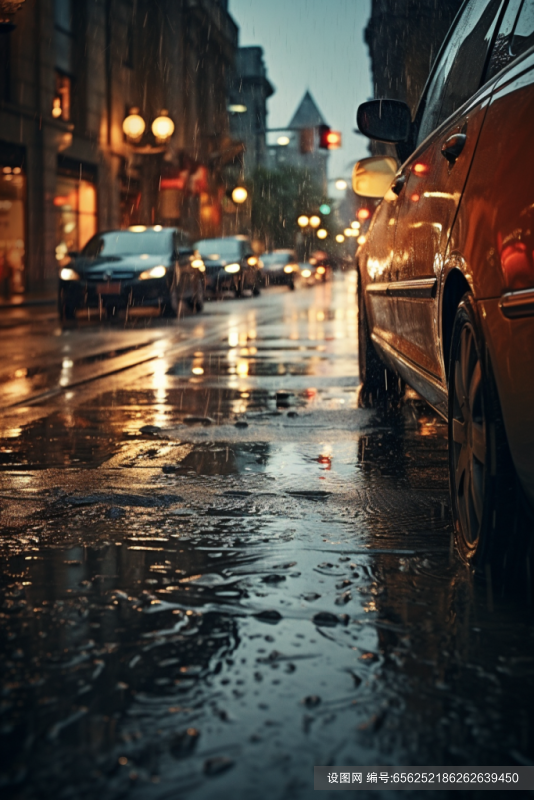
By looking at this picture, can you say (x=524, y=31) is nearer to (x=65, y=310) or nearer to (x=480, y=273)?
(x=480, y=273)

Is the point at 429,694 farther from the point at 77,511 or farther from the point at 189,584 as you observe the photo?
the point at 77,511

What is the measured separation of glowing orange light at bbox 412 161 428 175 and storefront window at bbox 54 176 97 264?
2967cm

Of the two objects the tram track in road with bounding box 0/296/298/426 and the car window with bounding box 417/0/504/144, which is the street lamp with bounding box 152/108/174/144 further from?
the car window with bounding box 417/0/504/144

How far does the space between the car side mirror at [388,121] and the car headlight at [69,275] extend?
14103mm

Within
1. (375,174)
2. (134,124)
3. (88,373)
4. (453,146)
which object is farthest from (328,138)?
(453,146)

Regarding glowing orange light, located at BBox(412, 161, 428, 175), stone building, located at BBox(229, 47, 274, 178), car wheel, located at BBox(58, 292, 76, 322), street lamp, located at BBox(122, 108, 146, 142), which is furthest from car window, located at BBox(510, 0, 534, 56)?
stone building, located at BBox(229, 47, 274, 178)

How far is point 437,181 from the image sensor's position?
397 cm

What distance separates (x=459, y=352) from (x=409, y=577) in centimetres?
70

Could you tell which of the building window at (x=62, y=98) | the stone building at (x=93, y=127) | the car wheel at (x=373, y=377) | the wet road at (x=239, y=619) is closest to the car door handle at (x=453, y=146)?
the wet road at (x=239, y=619)

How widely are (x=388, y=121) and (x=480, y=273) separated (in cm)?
253

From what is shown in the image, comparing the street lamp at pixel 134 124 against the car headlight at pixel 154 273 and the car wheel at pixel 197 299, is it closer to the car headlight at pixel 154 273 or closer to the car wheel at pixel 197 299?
the car wheel at pixel 197 299

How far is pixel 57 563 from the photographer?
3.49 metres

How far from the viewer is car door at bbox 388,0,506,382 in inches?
142

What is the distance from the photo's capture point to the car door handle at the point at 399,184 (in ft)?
17.0
